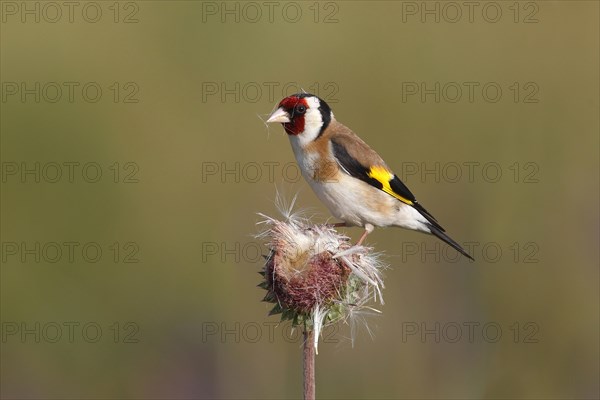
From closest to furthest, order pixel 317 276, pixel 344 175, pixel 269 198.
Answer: pixel 317 276, pixel 344 175, pixel 269 198

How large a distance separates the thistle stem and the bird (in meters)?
1.83

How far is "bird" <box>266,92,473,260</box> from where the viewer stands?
6.19m

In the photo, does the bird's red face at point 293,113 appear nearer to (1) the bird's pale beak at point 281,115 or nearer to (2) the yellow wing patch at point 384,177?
(1) the bird's pale beak at point 281,115

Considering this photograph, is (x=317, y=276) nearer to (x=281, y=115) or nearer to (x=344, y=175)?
(x=344, y=175)


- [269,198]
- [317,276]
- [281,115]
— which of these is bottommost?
[317,276]

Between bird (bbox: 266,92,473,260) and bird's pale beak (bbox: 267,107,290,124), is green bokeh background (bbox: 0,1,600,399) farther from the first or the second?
bird's pale beak (bbox: 267,107,290,124)

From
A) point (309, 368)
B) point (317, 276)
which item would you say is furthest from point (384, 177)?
point (309, 368)

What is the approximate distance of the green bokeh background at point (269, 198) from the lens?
8.00 meters

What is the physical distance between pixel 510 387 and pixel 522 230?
1725 mm

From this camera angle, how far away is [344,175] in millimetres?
6227

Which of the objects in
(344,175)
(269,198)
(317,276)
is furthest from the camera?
(269,198)

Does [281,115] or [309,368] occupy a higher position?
[281,115]

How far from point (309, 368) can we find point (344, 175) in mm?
2232

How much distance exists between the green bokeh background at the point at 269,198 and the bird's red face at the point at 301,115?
0.92 metres
